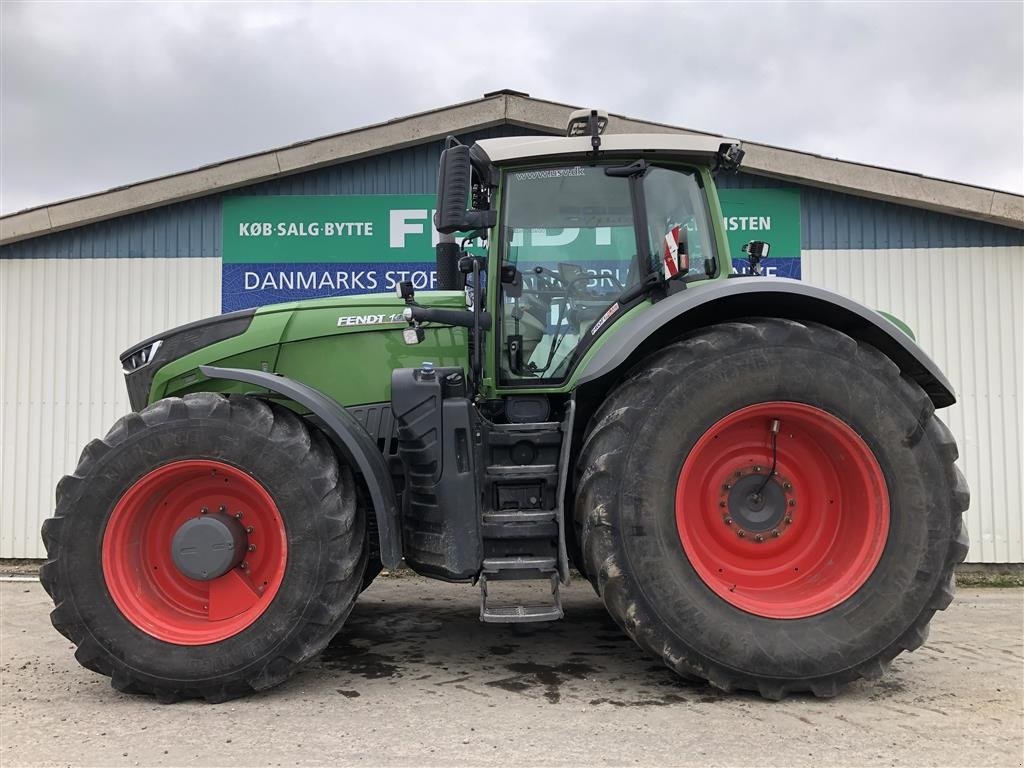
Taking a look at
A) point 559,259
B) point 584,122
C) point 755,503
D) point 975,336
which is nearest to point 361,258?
point 584,122

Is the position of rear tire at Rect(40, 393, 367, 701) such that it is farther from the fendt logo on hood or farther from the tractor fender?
the tractor fender

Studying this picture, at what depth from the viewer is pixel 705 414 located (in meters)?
3.29

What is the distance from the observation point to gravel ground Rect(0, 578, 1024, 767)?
269 cm

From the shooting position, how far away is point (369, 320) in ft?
13.2

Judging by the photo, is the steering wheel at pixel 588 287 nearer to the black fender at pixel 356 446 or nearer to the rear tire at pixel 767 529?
the rear tire at pixel 767 529

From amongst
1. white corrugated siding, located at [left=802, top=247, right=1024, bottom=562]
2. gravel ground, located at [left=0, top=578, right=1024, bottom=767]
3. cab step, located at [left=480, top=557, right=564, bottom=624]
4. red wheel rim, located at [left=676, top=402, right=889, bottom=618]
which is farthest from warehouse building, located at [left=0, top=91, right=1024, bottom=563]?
cab step, located at [left=480, top=557, right=564, bottom=624]

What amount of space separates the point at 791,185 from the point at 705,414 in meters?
4.47

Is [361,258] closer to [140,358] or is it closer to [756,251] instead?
[140,358]

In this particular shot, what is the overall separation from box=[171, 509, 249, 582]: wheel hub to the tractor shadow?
74 centimetres

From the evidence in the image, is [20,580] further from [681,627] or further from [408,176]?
[681,627]

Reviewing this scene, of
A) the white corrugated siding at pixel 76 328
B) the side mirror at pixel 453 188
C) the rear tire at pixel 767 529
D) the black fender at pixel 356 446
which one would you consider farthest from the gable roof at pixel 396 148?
the black fender at pixel 356 446

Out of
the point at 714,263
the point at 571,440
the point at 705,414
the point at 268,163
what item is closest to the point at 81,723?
the point at 571,440

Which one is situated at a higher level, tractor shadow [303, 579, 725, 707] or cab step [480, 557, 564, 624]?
cab step [480, 557, 564, 624]

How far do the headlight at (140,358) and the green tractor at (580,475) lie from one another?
772mm
